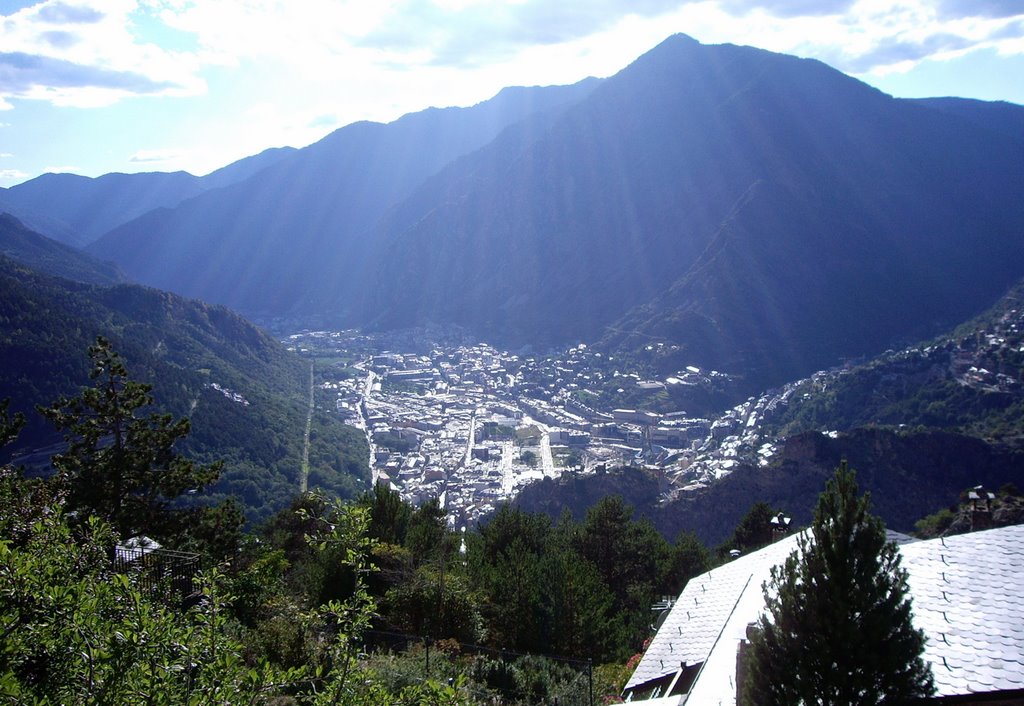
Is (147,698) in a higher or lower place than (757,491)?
higher

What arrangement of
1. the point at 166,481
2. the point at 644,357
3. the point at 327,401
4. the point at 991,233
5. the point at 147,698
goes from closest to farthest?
the point at 147,698
the point at 166,481
the point at 327,401
the point at 644,357
the point at 991,233

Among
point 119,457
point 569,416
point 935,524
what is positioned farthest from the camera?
point 569,416

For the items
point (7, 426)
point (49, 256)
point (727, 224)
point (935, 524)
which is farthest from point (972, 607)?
point (49, 256)

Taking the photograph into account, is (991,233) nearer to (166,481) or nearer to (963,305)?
(963,305)

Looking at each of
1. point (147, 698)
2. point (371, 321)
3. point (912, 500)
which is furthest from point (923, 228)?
point (147, 698)

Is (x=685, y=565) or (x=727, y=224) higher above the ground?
(x=727, y=224)

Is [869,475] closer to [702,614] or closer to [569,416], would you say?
[702,614]
